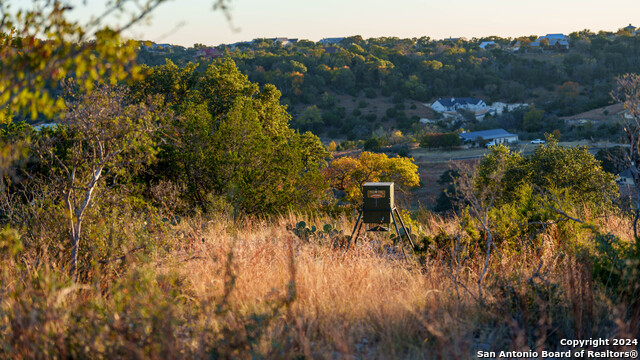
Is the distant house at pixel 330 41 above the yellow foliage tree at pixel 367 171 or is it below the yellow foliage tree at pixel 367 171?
above

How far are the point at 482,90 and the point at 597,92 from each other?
14650 millimetres

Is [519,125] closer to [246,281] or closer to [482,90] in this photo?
[482,90]

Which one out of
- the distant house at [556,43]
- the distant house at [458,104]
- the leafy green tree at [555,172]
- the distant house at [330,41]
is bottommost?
the distant house at [458,104]

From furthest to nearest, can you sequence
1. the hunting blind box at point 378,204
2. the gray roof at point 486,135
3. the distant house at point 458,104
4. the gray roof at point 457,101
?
1. the gray roof at point 457,101
2. the distant house at point 458,104
3. the gray roof at point 486,135
4. the hunting blind box at point 378,204

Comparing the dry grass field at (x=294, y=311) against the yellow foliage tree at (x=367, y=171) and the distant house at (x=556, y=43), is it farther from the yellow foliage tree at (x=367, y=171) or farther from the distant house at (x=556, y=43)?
the distant house at (x=556, y=43)

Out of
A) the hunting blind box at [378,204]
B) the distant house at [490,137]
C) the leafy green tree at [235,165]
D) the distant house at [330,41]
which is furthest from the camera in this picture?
the distant house at [330,41]

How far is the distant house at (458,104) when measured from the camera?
63188 mm

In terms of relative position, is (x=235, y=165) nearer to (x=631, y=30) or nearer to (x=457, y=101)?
(x=457, y=101)

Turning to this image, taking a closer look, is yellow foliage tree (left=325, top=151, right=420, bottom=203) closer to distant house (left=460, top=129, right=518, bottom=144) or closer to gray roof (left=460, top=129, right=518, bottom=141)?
distant house (left=460, top=129, right=518, bottom=144)

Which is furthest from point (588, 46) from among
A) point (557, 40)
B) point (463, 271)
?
point (463, 271)

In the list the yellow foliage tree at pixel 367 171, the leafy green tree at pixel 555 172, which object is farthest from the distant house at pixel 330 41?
the leafy green tree at pixel 555 172

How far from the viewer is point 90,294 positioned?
3.49 m

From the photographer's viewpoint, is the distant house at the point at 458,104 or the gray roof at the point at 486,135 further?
the distant house at the point at 458,104

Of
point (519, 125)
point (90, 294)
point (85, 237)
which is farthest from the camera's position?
point (519, 125)
